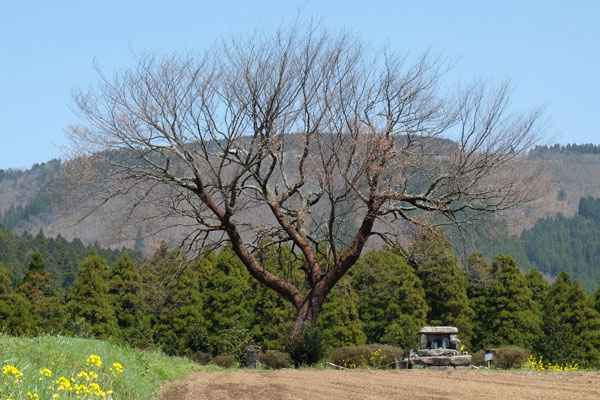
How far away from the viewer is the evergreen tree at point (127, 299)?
36.8 m

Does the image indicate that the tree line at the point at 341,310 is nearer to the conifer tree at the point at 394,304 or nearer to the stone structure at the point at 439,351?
the conifer tree at the point at 394,304

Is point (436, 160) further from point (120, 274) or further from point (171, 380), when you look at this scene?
point (120, 274)

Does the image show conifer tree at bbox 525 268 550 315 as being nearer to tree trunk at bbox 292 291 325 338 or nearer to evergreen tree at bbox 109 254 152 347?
evergreen tree at bbox 109 254 152 347

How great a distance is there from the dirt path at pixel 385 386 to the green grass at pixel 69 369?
543 millimetres

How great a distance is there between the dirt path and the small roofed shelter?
15.9 ft

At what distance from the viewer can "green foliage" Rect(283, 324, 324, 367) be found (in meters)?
19.4

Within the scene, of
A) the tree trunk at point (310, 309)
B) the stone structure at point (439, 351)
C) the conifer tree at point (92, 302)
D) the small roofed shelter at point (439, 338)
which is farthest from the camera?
the conifer tree at point (92, 302)

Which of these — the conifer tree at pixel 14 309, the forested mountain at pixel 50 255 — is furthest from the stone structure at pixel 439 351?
the forested mountain at pixel 50 255

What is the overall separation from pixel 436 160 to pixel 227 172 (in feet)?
19.3

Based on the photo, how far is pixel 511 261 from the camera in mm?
37031

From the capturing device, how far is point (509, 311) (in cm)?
3628

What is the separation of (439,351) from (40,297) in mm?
29067

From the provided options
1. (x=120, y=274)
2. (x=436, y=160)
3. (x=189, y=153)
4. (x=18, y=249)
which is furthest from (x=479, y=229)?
(x=18, y=249)

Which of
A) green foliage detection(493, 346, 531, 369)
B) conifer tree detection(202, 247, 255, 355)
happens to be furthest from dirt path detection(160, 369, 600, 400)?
conifer tree detection(202, 247, 255, 355)
